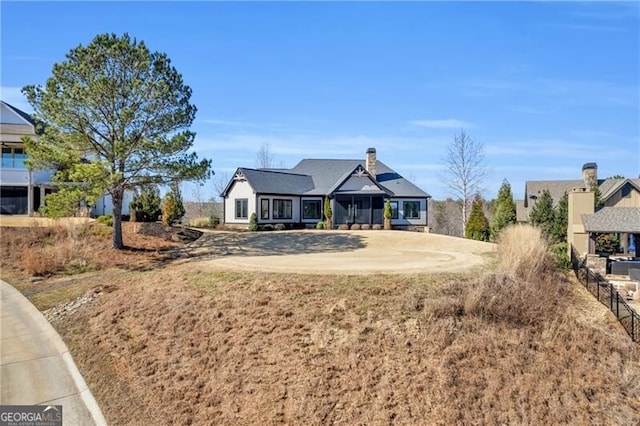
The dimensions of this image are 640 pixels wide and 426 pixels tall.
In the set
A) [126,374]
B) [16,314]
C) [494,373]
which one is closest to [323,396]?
[494,373]

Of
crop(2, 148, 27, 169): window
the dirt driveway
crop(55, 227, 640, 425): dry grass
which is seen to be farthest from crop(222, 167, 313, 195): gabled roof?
crop(55, 227, 640, 425): dry grass

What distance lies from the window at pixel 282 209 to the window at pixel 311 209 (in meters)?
1.26

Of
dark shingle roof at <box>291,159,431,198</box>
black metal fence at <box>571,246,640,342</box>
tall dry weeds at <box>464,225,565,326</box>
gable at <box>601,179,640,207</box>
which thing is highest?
dark shingle roof at <box>291,159,431,198</box>

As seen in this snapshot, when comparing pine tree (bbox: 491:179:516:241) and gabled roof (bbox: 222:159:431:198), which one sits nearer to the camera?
pine tree (bbox: 491:179:516:241)

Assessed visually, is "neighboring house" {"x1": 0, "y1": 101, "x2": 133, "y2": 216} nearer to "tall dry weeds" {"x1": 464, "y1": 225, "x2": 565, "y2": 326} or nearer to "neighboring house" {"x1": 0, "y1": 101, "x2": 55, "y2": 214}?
"neighboring house" {"x1": 0, "y1": 101, "x2": 55, "y2": 214}

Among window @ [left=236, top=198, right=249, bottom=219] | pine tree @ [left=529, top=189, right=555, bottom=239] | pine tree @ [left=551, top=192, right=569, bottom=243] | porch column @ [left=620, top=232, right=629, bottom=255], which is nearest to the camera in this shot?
pine tree @ [left=551, top=192, right=569, bottom=243]

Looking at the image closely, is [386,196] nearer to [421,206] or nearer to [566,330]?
[421,206]

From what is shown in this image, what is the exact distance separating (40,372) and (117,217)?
10277 mm

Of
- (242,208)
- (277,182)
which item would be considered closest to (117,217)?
(242,208)

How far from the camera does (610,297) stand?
12.7 meters

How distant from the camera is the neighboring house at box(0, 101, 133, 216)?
25.8m

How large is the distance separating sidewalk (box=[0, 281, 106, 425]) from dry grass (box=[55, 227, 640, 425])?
27 centimetres

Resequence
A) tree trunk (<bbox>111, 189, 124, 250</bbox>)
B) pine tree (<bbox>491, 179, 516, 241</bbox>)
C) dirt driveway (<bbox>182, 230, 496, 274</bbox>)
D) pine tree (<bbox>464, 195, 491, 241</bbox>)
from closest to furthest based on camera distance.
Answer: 1. dirt driveway (<bbox>182, 230, 496, 274</bbox>)
2. tree trunk (<bbox>111, 189, 124, 250</bbox>)
3. pine tree (<bbox>464, 195, 491, 241</bbox>)
4. pine tree (<bbox>491, 179, 516, 241</bbox>)

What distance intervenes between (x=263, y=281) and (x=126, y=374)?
426 cm
